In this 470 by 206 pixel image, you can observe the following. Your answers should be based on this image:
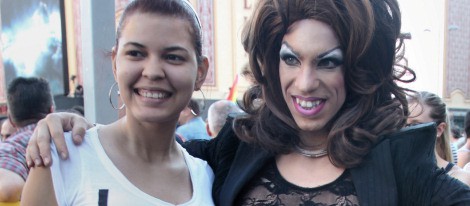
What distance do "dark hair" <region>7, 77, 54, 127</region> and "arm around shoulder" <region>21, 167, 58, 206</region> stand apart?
192cm

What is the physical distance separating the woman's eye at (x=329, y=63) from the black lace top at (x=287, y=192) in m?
0.39

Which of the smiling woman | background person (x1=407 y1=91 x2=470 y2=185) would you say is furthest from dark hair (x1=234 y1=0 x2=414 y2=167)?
background person (x1=407 y1=91 x2=470 y2=185)

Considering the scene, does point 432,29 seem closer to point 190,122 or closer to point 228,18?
point 228,18

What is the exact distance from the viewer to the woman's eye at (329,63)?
1.70 metres

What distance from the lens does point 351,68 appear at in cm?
173

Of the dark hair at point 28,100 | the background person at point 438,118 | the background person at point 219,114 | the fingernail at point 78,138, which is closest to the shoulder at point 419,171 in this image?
the fingernail at point 78,138

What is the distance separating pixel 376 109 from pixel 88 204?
41.7 inches

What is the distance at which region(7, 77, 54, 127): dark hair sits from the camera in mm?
3123

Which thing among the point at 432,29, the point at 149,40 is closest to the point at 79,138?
the point at 149,40

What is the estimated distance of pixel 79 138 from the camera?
1506 millimetres

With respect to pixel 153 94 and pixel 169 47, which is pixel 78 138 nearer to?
pixel 153 94

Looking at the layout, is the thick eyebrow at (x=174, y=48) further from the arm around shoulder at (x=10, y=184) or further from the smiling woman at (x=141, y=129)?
the arm around shoulder at (x=10, y=184)

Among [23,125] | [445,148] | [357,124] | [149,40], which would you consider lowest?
[445,148]

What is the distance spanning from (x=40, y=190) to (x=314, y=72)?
3.21ft
